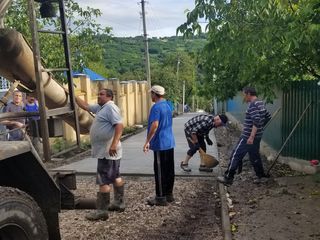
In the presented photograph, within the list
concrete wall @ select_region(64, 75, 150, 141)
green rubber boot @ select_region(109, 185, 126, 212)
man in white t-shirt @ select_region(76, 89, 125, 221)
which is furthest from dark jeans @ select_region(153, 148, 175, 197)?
concrete wall @ select_region(64, 75, 150, 141)

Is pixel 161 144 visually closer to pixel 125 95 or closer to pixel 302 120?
pixel 302 120

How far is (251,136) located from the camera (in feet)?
27.3

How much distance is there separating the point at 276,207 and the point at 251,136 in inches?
66.3

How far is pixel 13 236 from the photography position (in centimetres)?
330

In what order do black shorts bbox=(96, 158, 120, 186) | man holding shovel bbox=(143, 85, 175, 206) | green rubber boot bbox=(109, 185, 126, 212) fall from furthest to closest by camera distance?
man holding shovel bbox=(143, 85, 175, 206) < green rubber boot bbox=(109, 185, 126, 212) < black shorts bbox=(96, 158, 120, 186)

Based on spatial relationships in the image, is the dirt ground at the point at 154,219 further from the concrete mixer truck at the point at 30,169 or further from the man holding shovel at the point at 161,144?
the concrete mixer truck at the point at 30,169

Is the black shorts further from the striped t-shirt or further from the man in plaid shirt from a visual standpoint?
the man in plaid shirt

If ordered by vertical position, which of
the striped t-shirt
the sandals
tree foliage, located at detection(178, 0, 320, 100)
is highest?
tree foliage, located at detection(178, 0, 320, 100)

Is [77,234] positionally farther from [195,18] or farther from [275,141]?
[275,141]

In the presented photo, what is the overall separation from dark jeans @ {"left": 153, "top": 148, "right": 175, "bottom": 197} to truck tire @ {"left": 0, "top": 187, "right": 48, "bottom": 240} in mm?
3840

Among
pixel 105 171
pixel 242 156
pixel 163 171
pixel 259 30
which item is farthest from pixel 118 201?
pixel 259 30

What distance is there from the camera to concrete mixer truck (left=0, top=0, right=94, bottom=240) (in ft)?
10.8

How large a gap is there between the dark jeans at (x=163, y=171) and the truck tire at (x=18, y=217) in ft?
12.6

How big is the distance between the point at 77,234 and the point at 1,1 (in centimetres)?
299
